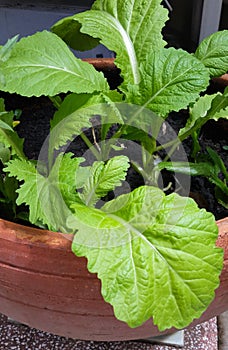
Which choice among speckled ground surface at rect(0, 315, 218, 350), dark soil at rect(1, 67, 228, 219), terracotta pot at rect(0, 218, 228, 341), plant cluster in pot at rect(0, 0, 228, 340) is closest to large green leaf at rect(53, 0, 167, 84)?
plant cluster in pot at rect(0, 0, 228, 340)

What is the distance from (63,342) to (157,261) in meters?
0.37

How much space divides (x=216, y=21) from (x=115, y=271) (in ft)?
3.31

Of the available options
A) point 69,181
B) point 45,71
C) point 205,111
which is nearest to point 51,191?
point 69,181

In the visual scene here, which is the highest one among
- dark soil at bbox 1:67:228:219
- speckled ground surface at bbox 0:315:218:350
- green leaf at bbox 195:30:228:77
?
green leaf at bbox 195:30:228:77

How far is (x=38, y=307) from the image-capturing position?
0.59 metres

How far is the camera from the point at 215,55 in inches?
27.3

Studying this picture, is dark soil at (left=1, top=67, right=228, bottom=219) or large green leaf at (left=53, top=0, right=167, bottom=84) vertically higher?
large green leaf at (left=53, top=0, right=167, bottom=84)

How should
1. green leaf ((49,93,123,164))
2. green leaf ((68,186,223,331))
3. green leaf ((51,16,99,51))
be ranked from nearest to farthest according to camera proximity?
green leaf ((68,186,223,331)) < green leaf ((49,93,123,164)) < green leaf ((51,16,99,51))

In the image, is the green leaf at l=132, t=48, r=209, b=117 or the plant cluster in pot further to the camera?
the green leaf at l=132, t=48, r=209, b=117

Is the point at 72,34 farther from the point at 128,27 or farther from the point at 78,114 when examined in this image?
the point at 78,114

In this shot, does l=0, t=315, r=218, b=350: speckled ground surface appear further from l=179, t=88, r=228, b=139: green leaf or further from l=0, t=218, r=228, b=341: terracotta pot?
l=179, t=88, r=228, b=139: green leaf

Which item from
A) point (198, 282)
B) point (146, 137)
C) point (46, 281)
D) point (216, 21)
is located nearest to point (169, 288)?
point (198, 282)

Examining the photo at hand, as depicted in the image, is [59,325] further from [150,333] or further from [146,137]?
[146,137]

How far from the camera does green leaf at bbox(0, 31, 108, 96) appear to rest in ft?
1.92
